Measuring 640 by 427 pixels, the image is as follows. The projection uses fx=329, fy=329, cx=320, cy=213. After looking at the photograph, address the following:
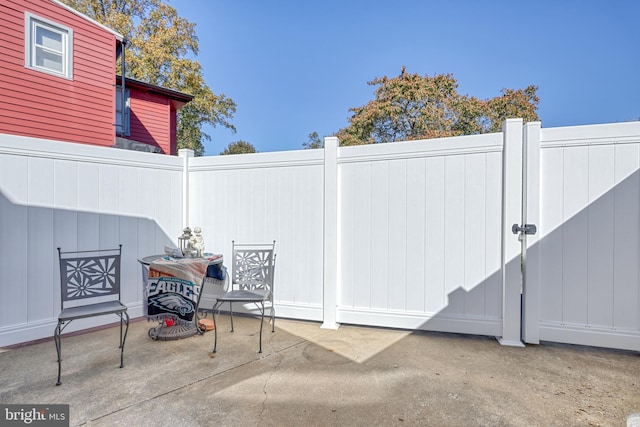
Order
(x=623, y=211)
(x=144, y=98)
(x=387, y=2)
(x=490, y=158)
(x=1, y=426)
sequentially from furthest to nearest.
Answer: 1. (x=387, y=2)
2. (x=144, y=98)
3. (x=490, y=158)
4. (x=623, y=211)
5. (x=1, y=426)

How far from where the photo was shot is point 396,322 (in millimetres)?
3500

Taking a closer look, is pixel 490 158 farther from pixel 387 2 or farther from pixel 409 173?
pixel 387 2

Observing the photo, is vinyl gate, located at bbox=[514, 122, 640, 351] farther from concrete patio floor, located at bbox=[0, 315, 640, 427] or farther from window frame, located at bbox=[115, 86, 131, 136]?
window frame, located at bbox=[115, 86, 131, 136]

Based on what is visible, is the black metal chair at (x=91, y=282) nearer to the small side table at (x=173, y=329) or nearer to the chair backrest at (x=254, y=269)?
the small side table at (x=173, y=329)

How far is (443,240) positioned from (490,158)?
3.03 ft

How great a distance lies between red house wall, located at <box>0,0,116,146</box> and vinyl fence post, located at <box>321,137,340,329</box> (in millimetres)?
5796

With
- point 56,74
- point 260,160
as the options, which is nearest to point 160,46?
point 56,74

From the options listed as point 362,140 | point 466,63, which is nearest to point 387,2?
point 466,63

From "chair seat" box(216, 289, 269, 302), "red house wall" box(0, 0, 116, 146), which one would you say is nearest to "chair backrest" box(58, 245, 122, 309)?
"chair seat" box(216, 289, 269, 302)

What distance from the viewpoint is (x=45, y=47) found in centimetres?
616

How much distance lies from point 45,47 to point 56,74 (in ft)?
1.65

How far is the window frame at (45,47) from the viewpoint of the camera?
585 cm

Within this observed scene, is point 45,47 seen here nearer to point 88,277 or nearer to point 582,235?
point 88,277

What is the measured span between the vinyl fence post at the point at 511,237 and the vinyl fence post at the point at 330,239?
167 centimetres
